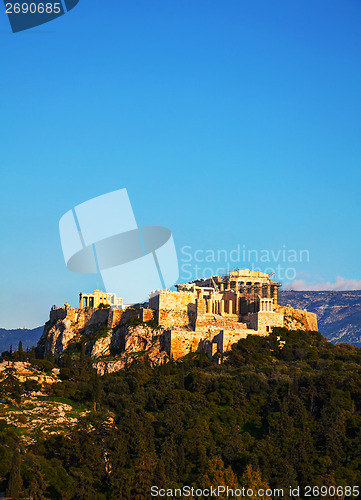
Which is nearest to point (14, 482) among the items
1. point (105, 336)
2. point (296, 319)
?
point (105, 336)

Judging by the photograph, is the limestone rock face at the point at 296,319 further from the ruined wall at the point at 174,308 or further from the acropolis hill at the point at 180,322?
the ruined wall at the point at 174,308

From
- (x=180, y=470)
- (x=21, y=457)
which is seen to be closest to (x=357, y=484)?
(x=180, y=470)

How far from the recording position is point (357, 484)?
6694 cm

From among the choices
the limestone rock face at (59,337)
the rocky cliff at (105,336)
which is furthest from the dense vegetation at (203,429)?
the limestone rock face at (59,337)

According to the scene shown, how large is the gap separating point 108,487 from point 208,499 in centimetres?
967

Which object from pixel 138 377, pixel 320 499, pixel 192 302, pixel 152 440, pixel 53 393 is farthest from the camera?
pixel 192 302

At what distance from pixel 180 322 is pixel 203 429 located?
3400 centimetres

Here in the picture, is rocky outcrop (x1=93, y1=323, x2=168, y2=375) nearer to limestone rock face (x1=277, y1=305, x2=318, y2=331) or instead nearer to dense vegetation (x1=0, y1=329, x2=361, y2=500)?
dense vegetation (x1=0, y1=329, x2=361, y2=500)

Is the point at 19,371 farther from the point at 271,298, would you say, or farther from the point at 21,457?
the point at 271,298

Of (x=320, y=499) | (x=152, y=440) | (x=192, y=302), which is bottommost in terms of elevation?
(x=320, y=499)

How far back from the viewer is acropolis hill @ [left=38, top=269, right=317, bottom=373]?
343 feet

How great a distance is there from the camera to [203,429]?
76.4 metres

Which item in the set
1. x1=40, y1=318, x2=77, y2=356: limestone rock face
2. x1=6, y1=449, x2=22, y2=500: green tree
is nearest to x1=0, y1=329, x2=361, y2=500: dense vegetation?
x1=6, y1=449, x2=22, y2=500: green tree

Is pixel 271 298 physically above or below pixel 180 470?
Answer: above
